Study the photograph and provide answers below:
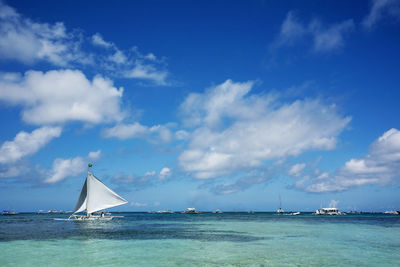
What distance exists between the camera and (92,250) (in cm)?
2794

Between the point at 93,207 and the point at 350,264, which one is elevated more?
the point at 93,207

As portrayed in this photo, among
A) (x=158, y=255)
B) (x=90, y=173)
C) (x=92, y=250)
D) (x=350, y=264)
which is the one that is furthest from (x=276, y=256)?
(x=90, y=173)

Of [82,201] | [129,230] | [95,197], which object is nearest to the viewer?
[129,230]

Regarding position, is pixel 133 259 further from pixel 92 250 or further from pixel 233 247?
pixel 233 247

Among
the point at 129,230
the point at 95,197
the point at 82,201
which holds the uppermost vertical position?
the point at 95,197

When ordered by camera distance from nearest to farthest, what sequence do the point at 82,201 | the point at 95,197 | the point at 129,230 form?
the point at 129,230 → the point at 95,197 → the point at 82,201

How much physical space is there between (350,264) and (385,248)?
10510 mm

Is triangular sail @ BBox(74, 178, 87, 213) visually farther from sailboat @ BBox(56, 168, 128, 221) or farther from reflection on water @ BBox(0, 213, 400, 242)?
reflection on water @ BBox(0, 213, 400, 242)

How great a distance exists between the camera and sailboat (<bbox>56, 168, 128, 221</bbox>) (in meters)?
66.4

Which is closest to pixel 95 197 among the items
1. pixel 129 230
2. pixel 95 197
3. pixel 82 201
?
pixel 95 197

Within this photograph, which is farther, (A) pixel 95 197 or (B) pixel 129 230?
(A) pixel 95 197

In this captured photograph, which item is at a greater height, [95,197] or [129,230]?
[95,197]

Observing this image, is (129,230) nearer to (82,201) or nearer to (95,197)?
(95,197)

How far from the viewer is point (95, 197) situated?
220 feet
